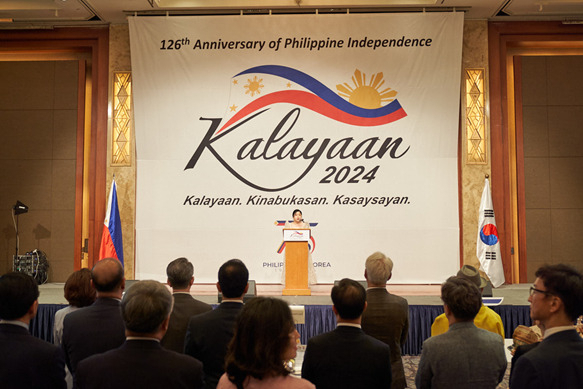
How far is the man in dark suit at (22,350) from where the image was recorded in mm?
1913

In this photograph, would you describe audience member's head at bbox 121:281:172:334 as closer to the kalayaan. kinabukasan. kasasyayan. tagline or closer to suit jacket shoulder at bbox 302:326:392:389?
suit jacket shoulder at bbox 302:326:392:389

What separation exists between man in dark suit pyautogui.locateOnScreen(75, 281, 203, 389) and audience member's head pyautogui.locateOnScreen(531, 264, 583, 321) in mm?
1247

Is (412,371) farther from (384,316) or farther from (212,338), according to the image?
(212,338)

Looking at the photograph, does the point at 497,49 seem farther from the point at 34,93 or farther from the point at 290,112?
the point at 34,93

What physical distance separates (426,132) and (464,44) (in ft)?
5.31

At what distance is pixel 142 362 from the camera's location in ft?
5.59

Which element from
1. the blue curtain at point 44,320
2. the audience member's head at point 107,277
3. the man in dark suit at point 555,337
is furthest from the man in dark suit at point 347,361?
Result: the blue curtain at point 44,320

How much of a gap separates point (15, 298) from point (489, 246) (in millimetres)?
7253

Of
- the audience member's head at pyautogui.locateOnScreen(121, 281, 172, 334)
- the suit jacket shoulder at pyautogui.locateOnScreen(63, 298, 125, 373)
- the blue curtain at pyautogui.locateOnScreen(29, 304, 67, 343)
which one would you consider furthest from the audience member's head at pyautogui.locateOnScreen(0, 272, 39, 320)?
the blue curtain at pyautogui.locateOnScreen(29, 304, 67, 343)

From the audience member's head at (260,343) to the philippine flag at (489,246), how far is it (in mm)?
7072

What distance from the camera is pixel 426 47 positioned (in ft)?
27.1

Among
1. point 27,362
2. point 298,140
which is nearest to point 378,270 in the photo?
point 27,362

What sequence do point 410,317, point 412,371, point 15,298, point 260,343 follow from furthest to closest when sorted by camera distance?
point 410,317
point 412,371
point 15,298
point 260,343

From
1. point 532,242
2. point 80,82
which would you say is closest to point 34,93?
point 80,82
